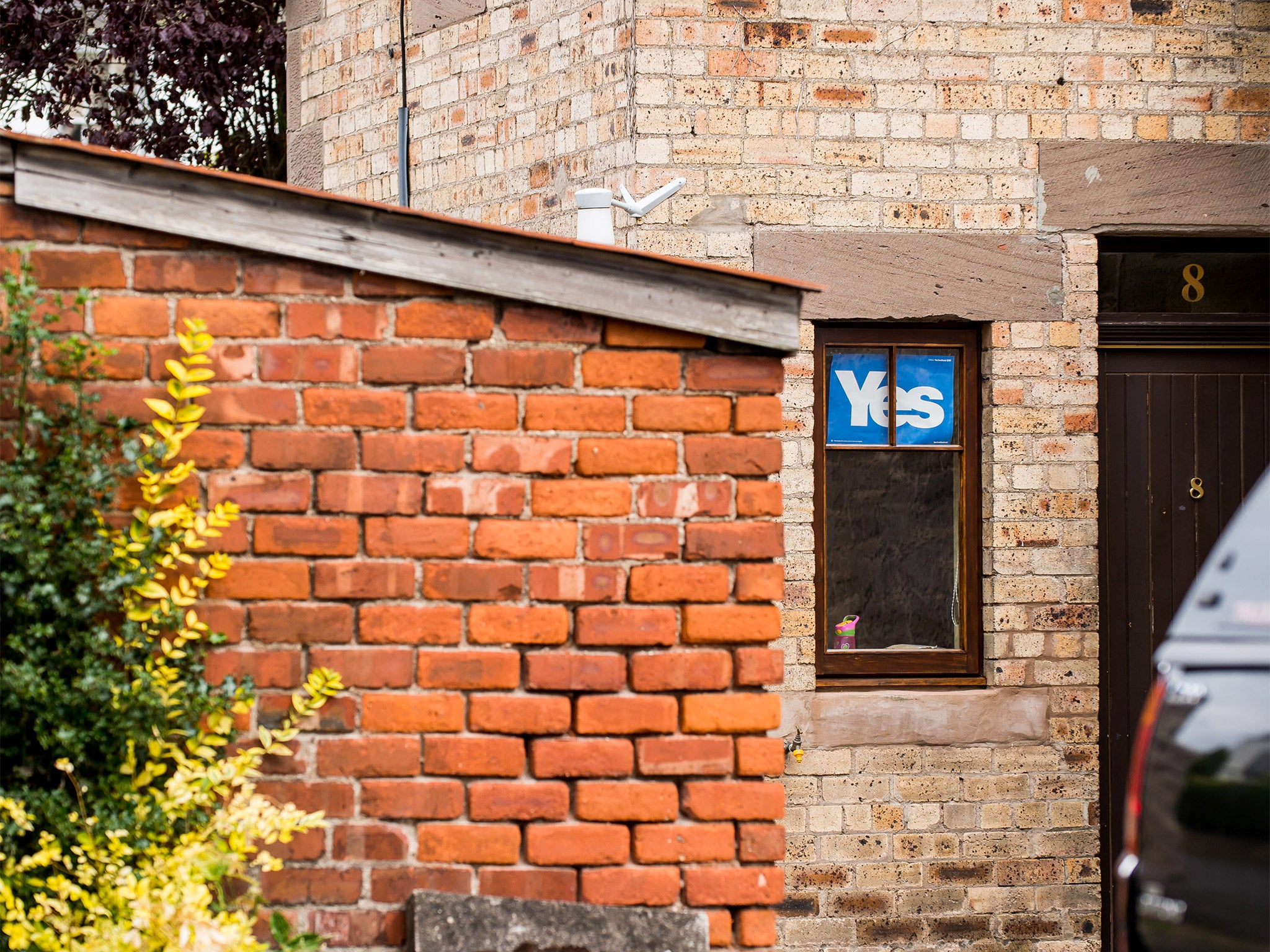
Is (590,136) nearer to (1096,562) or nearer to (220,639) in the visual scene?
(1096,562)

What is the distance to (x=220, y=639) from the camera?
271 centimetres

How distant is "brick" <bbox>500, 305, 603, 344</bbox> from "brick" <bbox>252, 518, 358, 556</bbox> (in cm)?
52

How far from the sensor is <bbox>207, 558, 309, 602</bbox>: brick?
9.13 feet

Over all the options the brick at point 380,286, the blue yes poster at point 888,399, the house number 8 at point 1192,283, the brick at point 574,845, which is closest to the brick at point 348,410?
the brick at point 380,286

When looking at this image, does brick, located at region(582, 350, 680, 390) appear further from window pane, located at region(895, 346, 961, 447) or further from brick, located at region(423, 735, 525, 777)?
window pane, located at region(895, 346, 961, 447)

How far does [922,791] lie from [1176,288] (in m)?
2.46

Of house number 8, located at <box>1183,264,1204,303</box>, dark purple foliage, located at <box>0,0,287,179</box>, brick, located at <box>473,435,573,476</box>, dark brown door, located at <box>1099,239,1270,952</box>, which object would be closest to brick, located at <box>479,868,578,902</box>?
brick, located at <box>473,435,573,476</box>

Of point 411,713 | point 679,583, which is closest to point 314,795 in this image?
point 411,713

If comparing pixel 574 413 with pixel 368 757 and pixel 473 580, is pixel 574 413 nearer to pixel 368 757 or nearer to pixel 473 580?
pixel 473 580

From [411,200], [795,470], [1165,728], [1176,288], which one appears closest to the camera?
[1165,728]

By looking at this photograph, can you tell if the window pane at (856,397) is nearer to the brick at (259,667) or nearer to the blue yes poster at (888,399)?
the blue yes poster at (888,399)

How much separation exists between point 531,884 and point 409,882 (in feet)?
0.83

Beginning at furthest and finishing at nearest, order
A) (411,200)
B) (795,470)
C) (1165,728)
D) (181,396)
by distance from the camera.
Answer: (411,200) → (795,470) → (181,396) → (1165,728)

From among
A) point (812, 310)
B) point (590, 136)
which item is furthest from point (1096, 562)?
point (590, 136)
